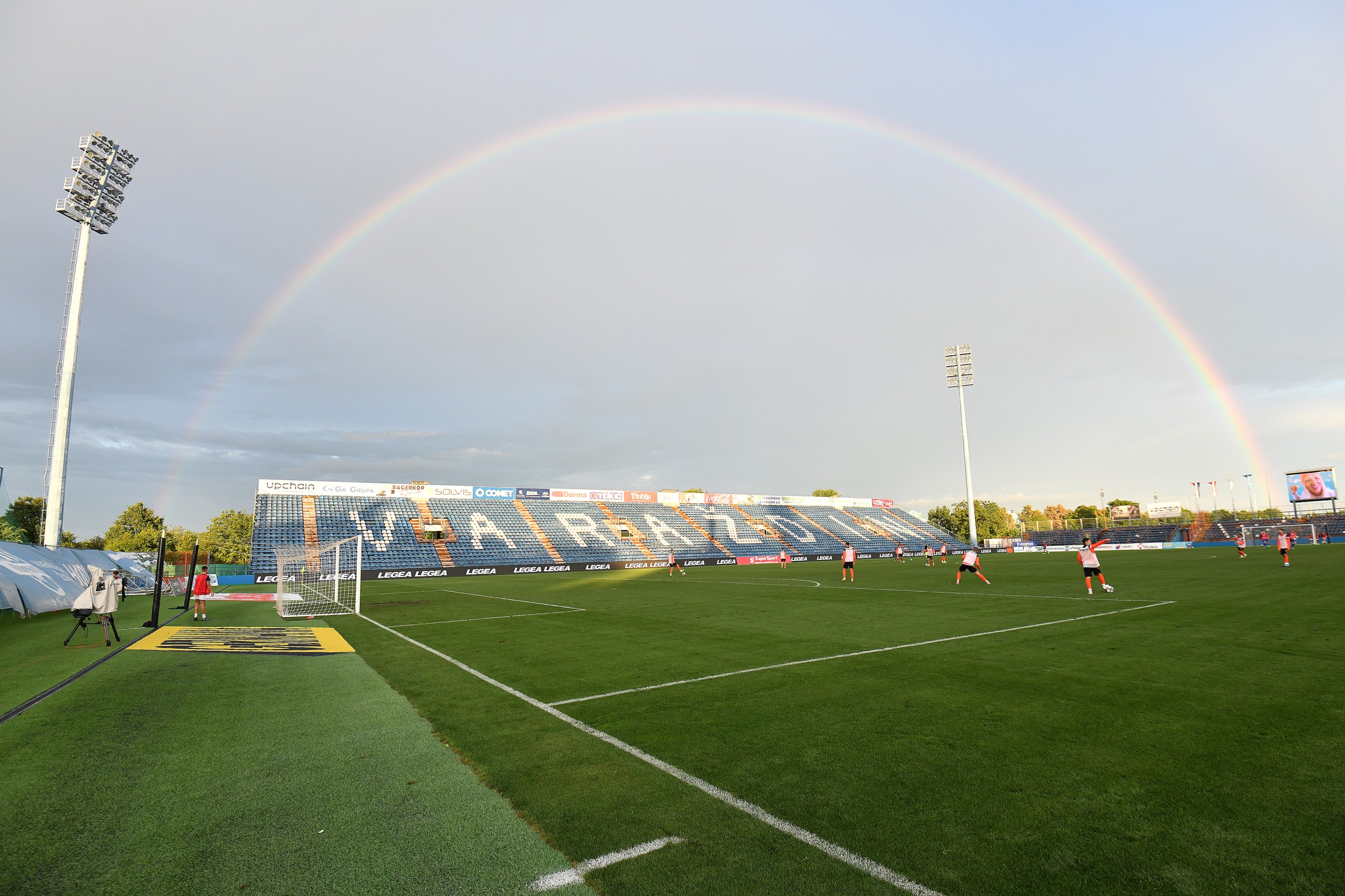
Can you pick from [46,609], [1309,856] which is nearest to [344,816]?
[1309,856]

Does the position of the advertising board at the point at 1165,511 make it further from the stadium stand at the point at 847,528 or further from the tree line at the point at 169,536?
the tree line at the point at 169,536

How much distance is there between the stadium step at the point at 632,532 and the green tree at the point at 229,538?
5811 centimetres

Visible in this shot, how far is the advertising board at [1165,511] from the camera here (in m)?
91.2

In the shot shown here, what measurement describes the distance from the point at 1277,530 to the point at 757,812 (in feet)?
263

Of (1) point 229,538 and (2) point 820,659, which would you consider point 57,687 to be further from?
(1) point 229,538

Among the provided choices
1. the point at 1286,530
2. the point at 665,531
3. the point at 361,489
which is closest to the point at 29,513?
the point at 361,489

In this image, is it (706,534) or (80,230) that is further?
(706,534)

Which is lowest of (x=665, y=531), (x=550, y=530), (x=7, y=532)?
(x=665, y=531)

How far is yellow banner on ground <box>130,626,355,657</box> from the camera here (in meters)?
10.9

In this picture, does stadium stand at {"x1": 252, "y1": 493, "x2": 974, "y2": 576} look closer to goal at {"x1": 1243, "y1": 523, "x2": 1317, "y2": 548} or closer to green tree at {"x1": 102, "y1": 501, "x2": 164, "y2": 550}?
goal at {"x1": 1243, "y1": 523, "x2": 1317, "y2": 548}

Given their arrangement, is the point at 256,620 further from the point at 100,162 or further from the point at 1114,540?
the point at 1114,540

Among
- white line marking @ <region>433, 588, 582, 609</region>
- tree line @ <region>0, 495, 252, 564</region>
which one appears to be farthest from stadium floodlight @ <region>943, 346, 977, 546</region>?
tree line @ <region>0, 495, 252, 564</region>

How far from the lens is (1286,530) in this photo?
186ft

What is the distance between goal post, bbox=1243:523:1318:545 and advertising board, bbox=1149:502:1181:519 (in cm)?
2251
